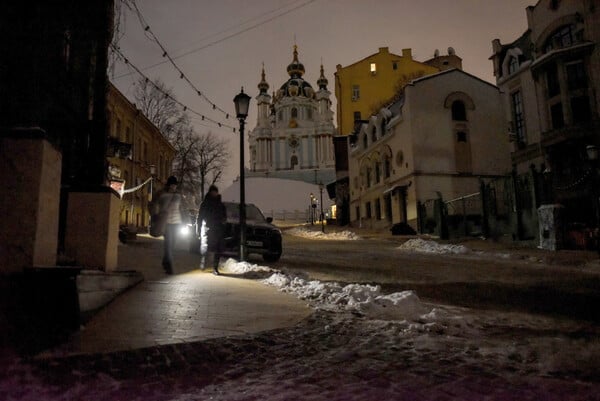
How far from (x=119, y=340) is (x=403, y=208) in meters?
28.5

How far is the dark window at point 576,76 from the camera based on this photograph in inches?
989

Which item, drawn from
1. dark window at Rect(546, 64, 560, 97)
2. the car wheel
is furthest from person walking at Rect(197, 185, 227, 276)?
dark window at Rect(546, 64, 560, 97)

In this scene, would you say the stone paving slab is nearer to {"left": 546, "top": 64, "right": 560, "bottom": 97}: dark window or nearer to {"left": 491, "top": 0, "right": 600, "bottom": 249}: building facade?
{"left": 491, "top": 0, "right": 600, "bottom": 249}: building facade

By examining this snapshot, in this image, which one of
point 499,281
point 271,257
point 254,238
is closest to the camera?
point 499,281

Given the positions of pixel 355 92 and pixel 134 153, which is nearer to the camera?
pixel 134 153

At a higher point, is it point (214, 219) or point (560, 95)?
point (560, 95)

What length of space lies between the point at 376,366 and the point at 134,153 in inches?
1284

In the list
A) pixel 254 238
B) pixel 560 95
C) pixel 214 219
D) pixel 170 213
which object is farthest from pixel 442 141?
pixel 170 213

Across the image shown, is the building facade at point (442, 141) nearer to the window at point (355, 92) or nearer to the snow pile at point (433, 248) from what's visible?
the snow pile at point (433, 248)

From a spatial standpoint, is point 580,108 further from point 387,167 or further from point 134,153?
point 134,153

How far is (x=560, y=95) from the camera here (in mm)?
25828

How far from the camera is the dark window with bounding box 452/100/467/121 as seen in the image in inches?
1209

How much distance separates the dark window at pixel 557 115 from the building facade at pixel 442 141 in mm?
Result: 4396

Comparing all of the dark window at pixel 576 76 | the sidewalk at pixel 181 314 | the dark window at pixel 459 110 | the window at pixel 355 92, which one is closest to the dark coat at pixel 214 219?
the sidewalk at pixel 181 314
